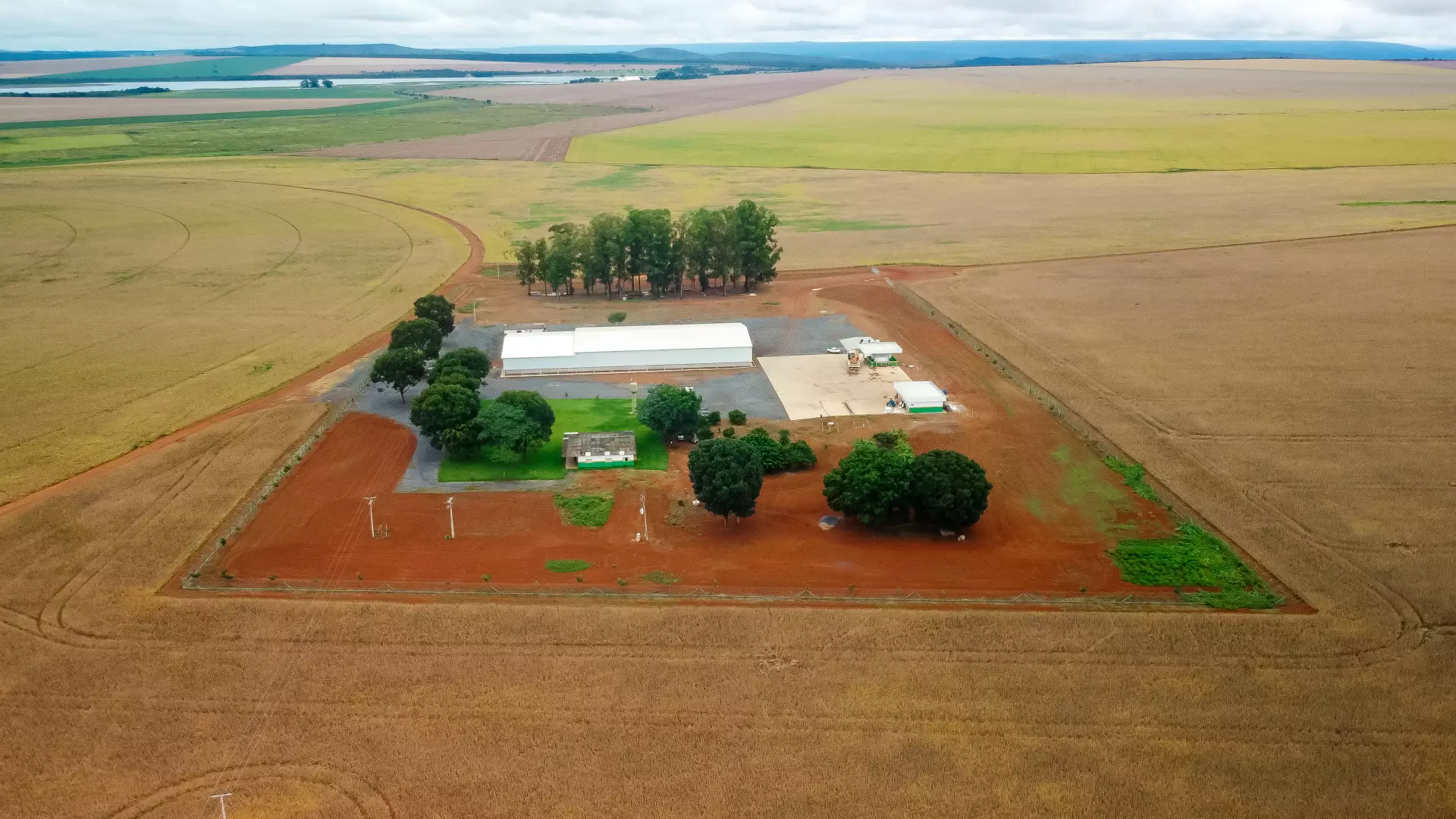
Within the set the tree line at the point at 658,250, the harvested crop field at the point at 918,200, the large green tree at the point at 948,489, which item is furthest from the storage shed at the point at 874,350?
the harvested crop field at the point at 918,200

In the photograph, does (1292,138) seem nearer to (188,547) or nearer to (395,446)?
(395,446)

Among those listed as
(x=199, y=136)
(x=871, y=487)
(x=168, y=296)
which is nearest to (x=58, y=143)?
(x=199, y=136)

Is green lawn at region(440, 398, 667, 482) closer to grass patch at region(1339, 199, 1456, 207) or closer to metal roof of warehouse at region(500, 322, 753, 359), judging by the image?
metal roof of warehouse at region(500, 322, 753, 359)

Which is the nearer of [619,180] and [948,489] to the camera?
[948,489]

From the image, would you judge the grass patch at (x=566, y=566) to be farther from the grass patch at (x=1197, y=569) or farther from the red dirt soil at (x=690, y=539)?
the grass patch at (x=1197, y=569)

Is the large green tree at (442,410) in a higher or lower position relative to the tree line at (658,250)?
lower

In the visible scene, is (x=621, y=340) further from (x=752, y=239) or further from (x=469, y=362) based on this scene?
(x=752, y=239)

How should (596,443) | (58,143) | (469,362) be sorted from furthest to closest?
(58,143)
(469,362)
(596,443)

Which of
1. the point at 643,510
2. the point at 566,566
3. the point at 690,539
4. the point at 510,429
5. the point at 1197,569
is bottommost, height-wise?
the point at 566,566
